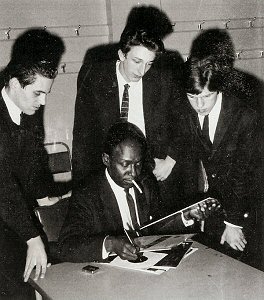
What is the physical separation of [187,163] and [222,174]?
0.25m

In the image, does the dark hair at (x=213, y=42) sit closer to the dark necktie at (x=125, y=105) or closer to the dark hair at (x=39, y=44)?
the dark hair at (x=39, y=44)

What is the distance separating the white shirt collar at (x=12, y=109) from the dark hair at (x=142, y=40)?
78 centimetres

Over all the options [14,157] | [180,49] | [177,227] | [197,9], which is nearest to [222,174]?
[177,227]

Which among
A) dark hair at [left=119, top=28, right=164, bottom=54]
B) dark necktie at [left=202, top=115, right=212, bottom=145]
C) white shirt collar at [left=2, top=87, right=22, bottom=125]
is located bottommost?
dark necktie at [left=202, top=115, right=212, bottom=145]

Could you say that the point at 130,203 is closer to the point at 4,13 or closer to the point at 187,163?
the point at 187,163

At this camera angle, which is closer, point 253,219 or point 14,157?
point 14,157

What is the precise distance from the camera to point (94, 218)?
2521 mm

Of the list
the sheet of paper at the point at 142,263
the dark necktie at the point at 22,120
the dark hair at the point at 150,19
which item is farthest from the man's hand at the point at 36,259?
the dark hair at the point at 150,19

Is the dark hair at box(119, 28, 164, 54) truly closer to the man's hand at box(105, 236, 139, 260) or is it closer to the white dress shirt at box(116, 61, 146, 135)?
the white dress shirt at box(116, 61, 146, 135)

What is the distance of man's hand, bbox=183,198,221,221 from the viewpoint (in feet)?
7.39

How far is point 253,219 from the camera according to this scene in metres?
2.98

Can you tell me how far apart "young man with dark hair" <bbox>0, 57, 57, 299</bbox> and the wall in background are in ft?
6.56

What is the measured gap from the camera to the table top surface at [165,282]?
72.3 inches

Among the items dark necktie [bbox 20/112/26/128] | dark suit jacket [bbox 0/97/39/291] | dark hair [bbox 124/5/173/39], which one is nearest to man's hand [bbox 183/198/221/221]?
dark suit jacket [bbox 0/97/39/291]
